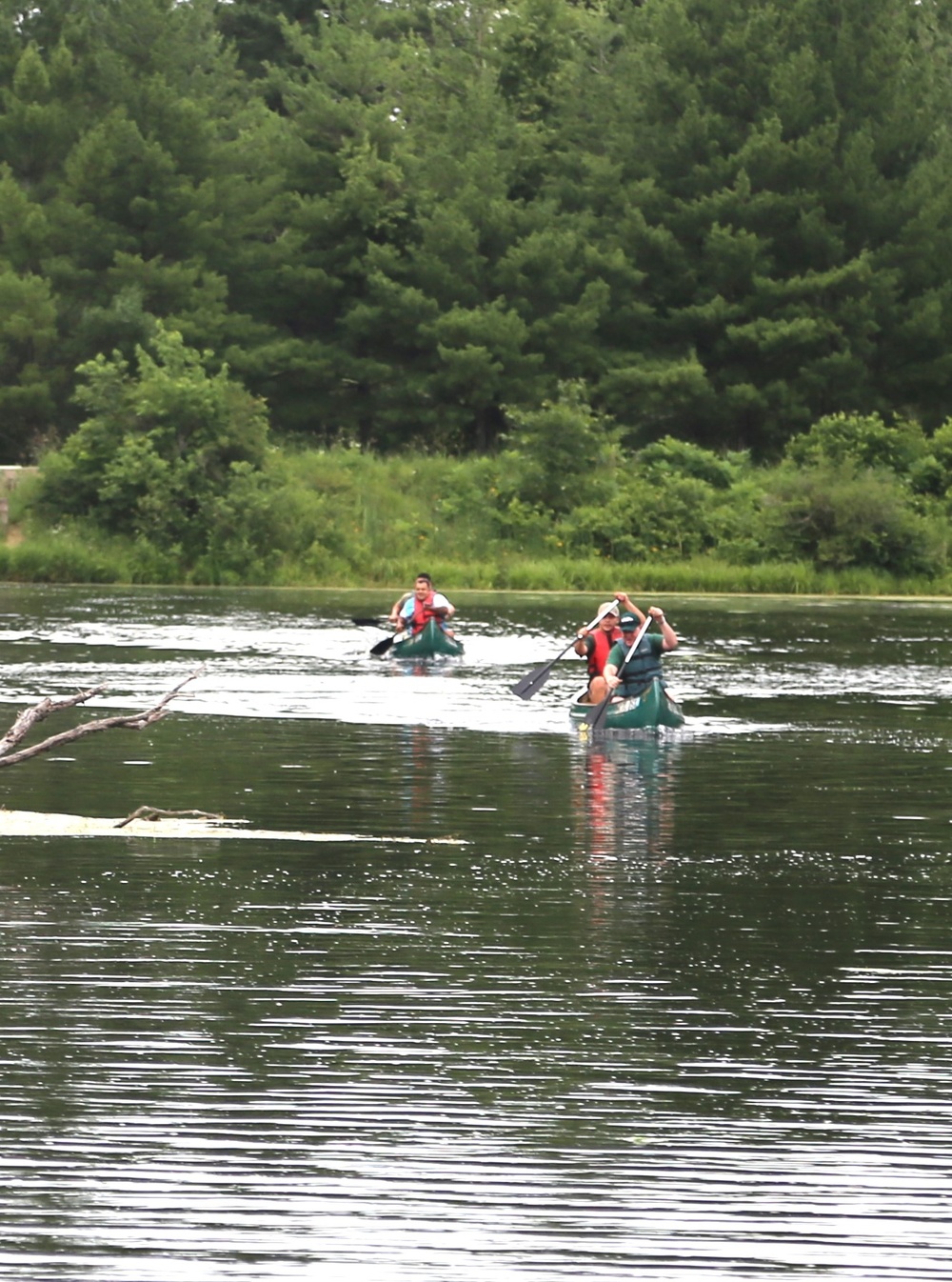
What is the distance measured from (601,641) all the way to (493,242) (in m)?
39.6

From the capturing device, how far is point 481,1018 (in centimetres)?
1020

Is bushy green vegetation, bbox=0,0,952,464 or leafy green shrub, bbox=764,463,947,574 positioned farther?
bushy green vegetation, bbox=0,0,952,464

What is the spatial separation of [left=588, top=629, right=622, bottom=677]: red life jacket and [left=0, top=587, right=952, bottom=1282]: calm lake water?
2.36 meters

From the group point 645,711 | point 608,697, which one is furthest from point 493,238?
point 645,711

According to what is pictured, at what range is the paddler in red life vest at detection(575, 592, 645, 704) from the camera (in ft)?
76.4

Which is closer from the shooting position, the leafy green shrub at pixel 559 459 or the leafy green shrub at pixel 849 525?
the leafy green shrub at pixel 849 525

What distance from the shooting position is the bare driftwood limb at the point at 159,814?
1502 cm

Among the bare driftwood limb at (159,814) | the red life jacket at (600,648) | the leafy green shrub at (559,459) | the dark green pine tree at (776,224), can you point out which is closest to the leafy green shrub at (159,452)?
the leafy green shrub at (559,459)

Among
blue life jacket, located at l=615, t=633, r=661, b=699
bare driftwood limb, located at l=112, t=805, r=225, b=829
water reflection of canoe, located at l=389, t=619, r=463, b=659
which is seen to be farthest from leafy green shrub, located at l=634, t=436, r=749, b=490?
bare driftwood limb, located at l=112, t=805, r=225, b=829

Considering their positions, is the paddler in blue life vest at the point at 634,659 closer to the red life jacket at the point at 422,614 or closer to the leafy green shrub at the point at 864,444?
the red life jacket at the point at 422,614

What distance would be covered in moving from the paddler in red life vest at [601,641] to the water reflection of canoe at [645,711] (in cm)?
27

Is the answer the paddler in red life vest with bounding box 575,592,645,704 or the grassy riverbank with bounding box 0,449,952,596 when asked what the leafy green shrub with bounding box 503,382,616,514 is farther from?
the paddler in red life vest with bounding box 575,592,645,704

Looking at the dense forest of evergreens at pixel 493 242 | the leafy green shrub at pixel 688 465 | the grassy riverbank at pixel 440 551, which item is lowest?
the grassy riverbank at pixel 440 551

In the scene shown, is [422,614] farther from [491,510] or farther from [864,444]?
[864,444]
